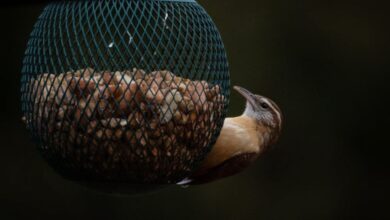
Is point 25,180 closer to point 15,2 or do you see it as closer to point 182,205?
point 182,205

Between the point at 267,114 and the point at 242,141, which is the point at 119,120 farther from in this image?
the point at 267,114

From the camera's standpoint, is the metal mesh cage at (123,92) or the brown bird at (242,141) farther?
the brown bird at (242,141)

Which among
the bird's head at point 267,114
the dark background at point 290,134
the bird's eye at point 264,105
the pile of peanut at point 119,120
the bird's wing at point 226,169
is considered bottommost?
the dark background at point 290,134

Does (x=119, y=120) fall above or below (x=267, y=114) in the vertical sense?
above

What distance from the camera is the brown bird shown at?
338 centimetres

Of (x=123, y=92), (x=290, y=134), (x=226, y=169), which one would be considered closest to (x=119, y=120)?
(x=123, y=92)

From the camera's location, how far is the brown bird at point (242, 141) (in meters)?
3.38

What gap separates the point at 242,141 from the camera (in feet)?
11.2

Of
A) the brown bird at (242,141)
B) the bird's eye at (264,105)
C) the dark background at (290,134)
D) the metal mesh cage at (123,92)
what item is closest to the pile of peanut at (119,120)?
the metal mesh cage at (123,92)

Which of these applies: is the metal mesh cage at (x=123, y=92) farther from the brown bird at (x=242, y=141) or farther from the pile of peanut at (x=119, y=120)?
the brown bird at (x=242, y=141)

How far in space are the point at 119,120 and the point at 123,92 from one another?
0.09 meters

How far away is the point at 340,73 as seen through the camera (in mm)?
6582

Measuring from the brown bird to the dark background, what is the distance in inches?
103

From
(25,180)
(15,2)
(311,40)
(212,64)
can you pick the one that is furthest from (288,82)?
(212,64)
